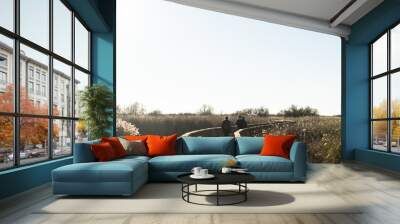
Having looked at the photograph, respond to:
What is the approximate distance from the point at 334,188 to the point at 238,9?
5.31 meters

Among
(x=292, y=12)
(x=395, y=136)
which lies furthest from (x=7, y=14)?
(x=395, y=136)

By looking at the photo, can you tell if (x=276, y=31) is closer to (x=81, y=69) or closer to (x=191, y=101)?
(x=191, y=101)

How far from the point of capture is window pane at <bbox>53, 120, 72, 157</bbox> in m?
6.59

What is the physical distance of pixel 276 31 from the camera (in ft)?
35.6

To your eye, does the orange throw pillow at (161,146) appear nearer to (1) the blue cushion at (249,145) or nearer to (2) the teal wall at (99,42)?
(1) the blue cushion at (249,145)

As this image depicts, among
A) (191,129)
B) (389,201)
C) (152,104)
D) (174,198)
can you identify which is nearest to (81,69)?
(152,104)

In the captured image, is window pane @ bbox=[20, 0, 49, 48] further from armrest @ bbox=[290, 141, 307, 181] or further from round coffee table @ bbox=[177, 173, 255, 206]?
armrest @ bbox=[290, 141, 307, 181]

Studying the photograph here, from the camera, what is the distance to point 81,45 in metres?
8.27

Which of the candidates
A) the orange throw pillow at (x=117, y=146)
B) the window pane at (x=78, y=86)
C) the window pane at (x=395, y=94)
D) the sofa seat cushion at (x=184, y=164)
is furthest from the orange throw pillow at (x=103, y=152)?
the window pane at (x=395, y=94)

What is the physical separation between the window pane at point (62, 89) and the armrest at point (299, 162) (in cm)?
414

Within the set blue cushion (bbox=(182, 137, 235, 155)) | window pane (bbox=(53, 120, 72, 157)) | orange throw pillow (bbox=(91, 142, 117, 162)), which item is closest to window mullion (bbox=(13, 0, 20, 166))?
orange throw pillow (bbox=(91, 142, 117, 162))

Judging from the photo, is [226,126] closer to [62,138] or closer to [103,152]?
[62,138]

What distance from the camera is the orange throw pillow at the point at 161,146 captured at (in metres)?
6.78

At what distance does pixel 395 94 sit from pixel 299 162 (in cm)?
360
